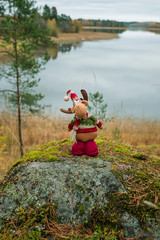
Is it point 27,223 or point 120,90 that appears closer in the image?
point 27,223

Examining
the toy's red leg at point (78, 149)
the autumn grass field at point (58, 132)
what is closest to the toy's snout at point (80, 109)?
the toy's red leg at point (78, 149)

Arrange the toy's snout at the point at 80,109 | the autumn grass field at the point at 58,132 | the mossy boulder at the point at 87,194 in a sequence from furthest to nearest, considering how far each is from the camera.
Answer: the autumn grass field at the point at 58,132, the toy's snout at the point at 80,109, the mossy boulder at the point at 87,194

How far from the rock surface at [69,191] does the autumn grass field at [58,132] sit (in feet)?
9.92

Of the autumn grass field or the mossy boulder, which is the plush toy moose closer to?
the mossy boulder

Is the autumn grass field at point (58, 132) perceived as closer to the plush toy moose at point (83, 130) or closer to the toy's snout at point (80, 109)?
the plush toy moose at point (83, 130)

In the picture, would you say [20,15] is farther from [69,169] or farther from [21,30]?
[69,169]

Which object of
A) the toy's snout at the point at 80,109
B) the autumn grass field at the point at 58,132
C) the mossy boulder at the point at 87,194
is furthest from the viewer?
the autumn grass field at the point at 58,132

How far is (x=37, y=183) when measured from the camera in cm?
179

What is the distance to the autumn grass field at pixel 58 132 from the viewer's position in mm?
5574

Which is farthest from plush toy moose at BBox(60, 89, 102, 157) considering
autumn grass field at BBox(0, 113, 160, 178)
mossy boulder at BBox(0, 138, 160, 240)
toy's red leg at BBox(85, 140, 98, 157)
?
autumn grass field at BBox(0, 113, 160, 178)

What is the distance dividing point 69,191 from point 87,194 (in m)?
0.16

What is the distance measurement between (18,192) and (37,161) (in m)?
0.39

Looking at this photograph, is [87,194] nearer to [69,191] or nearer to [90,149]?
[69,191]

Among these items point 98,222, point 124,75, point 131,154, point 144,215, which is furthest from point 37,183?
point 124,75
